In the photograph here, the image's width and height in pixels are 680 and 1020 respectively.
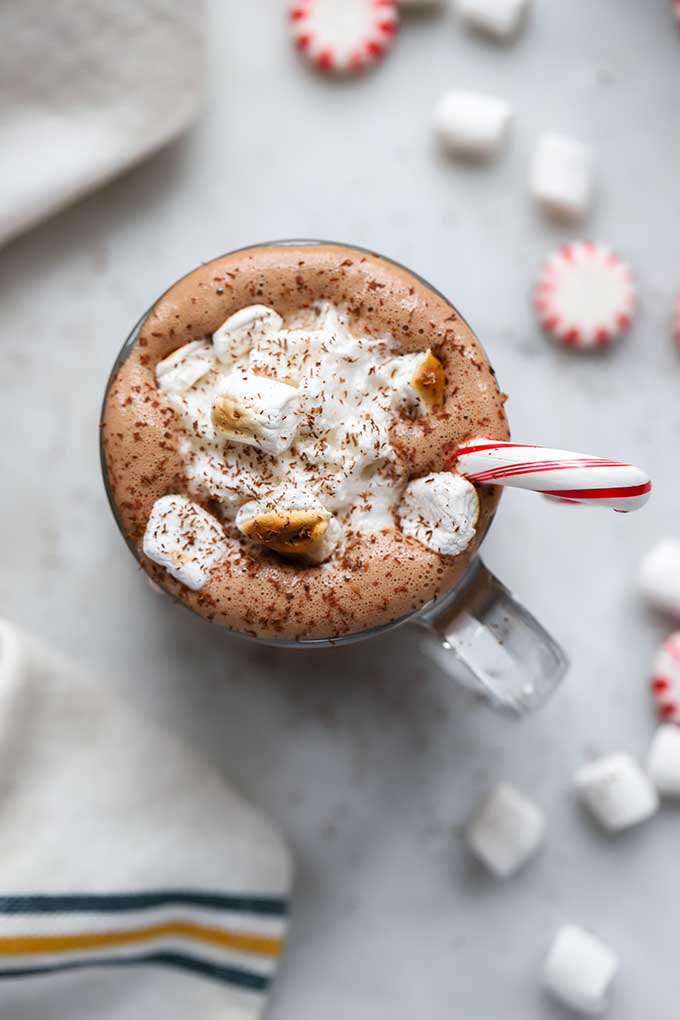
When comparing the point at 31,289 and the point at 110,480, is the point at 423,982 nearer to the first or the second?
the point at 110,480

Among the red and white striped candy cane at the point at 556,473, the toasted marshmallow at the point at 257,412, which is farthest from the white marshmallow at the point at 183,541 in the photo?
the red and white striped candy cane at the point at 556,473

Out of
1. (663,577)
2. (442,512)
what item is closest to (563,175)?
(663,577)

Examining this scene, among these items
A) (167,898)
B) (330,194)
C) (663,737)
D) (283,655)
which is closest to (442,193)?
(330,194)

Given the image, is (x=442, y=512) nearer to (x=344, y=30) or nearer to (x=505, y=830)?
(x=505, y=830)

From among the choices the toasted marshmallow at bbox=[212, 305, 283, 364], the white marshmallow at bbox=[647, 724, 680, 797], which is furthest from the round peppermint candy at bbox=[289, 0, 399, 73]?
the white marshmallow at bbox=[647, 724, 680, 797]

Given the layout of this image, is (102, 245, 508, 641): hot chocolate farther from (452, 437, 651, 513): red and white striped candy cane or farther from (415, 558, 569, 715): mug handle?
(415, 558, 569, 715): mug handle
